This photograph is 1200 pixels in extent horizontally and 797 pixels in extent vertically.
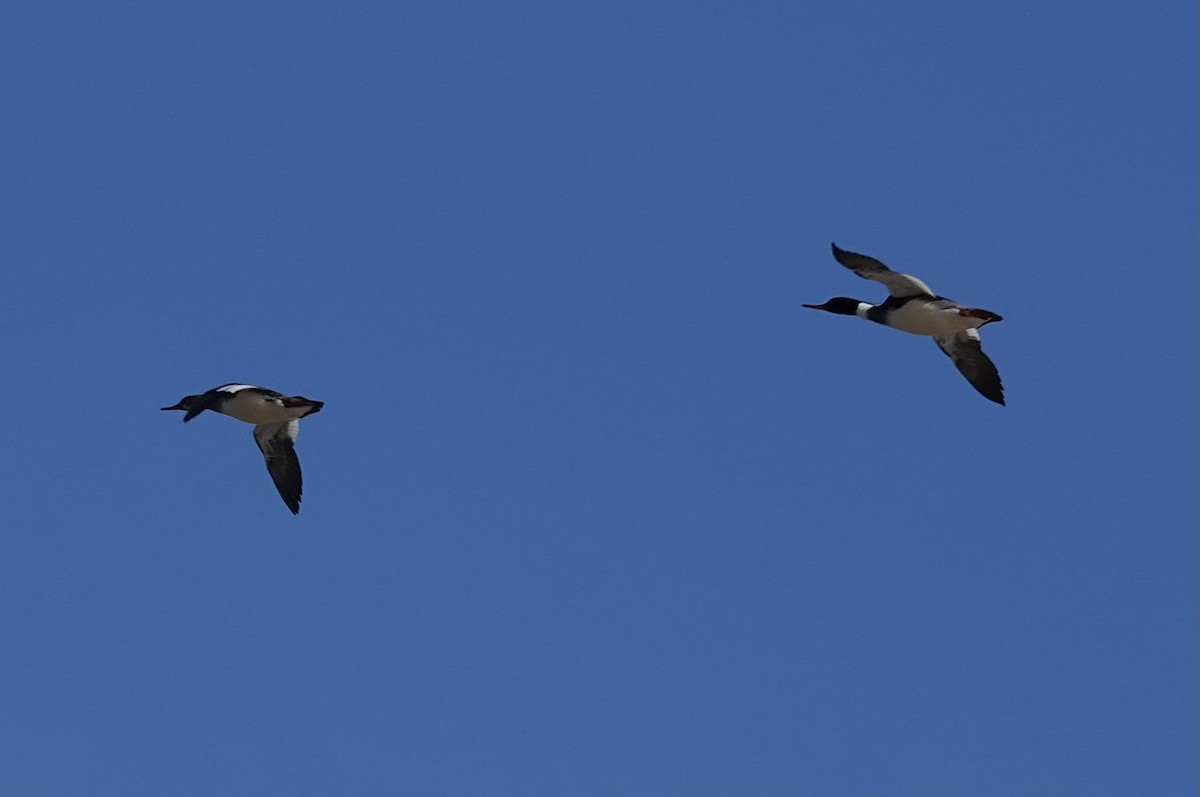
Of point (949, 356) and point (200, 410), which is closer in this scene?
point (200, 410)

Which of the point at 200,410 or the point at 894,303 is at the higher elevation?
the point at 894,303

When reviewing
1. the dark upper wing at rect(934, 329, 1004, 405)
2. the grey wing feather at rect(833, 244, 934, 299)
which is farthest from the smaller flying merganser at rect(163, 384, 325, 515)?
the dark upper wing at rect(934, 329, 1004, 405)

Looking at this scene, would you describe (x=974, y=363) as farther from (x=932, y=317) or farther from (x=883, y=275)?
(x=883, y=275)

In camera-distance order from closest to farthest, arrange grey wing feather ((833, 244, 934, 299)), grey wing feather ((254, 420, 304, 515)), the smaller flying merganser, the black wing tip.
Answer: grey wing feather ((833, 244, 934, 299))
the smaller flying merganser
the black wing tip
grey wing feather ((254, 420, 304, 515))

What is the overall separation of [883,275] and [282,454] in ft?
27.9

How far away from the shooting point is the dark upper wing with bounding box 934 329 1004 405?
27.4m

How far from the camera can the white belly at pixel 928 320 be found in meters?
26.0

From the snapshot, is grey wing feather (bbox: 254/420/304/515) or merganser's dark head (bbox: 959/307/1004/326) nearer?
merganser's dark head (bbox: 959/307/1004/326)

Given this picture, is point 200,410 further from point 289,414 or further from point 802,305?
point 802,305

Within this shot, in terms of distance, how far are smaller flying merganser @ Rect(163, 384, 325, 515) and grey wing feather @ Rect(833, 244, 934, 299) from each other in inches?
273

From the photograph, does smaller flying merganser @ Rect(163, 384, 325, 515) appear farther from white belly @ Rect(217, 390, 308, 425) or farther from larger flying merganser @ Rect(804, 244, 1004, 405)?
larger flying merganser @ Rect(804, 244, 1004, 405)

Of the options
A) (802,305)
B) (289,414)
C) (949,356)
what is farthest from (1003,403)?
(289,414)

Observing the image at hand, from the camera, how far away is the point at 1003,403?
27234 mm

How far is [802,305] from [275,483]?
7554 millimetres
